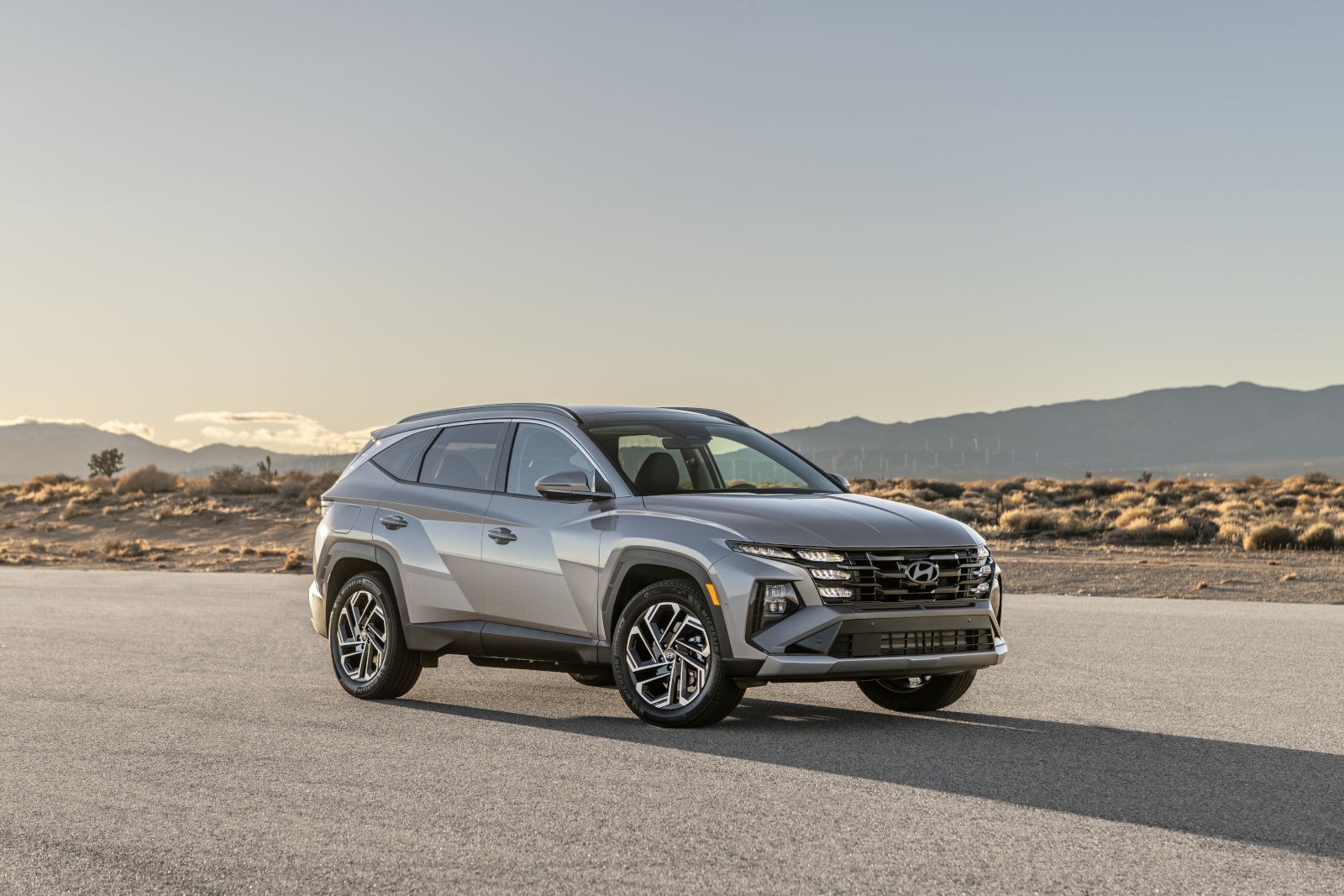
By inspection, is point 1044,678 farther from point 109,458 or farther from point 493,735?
point 109,458

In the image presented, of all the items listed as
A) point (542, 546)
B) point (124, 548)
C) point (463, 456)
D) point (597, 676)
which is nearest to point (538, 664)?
point (597, 676)

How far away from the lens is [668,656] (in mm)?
8289

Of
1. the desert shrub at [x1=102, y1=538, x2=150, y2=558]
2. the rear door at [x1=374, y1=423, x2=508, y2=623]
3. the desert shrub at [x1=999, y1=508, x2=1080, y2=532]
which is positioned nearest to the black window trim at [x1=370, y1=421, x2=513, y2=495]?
the rear door at [x1=374, y1=423, x2=508, y2=623]

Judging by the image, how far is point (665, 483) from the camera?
29.3 feet

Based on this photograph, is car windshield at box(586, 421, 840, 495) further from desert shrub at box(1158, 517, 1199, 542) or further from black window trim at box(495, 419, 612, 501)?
desert shrub at box(1158, 517, 1199, 542)

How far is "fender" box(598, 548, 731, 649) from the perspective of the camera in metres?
A: 7.93

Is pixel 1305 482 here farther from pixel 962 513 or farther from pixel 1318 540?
pixel 1318 540

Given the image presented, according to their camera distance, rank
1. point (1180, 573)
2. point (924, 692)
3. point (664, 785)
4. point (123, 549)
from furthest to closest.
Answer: point (123, 549), point (1180, 573), point (924, 692), point (664, 785)

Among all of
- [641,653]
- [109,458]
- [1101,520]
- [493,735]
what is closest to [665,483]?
[641,653]

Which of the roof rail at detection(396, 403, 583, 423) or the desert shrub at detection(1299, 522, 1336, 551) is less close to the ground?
the roof rail at detection(396, 403, 583, 423)

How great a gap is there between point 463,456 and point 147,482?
5510 cm

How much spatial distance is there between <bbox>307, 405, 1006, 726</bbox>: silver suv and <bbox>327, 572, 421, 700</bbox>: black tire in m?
0.02

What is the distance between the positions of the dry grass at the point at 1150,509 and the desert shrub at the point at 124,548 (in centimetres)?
2076

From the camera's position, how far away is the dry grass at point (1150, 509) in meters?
33.7
